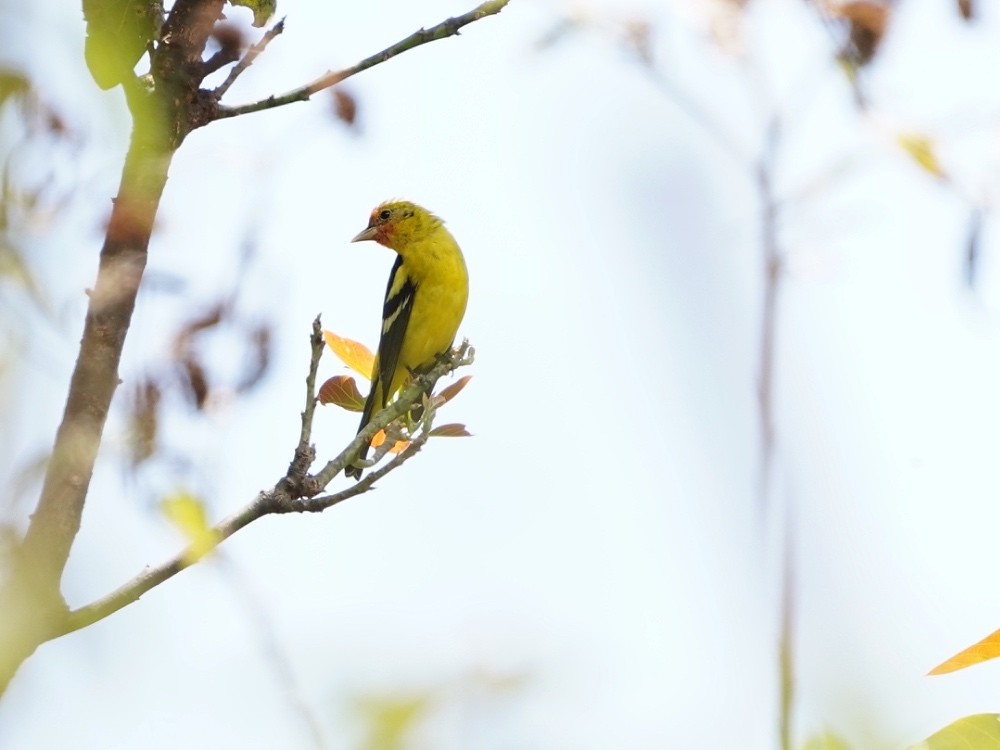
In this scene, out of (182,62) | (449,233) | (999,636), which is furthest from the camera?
(449,233)

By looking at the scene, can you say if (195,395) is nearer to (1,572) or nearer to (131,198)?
(131,198)

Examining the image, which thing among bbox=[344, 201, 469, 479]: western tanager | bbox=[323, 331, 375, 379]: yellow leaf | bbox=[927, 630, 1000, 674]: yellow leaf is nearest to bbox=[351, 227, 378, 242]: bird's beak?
bbox=[344, 201, 469, 479]: western tanager

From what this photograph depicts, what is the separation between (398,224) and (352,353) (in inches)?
138

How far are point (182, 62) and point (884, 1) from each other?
1467 millimetres

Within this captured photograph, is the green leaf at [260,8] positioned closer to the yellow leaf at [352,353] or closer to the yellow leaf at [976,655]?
the yellow leaf at [352,353]

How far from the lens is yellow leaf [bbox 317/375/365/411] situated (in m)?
3.38

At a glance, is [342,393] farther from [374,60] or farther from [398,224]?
[398,224]

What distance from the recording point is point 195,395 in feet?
6.42

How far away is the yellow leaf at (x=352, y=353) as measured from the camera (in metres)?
3.48

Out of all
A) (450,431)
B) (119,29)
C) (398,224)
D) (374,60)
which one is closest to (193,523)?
(119,29)

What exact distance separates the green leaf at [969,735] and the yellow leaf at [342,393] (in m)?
2.42

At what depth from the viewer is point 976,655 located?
1304 millimetres

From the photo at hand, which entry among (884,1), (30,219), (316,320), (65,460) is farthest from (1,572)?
(316,320)

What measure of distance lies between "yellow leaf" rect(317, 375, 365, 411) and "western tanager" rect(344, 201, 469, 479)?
7.81ft
